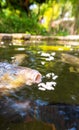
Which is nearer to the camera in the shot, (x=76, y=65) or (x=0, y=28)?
(x=76, y=65)

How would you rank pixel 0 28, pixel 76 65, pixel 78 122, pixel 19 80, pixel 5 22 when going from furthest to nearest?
pixel 5 22 < pixel 0 28 < pixel 76 65 < pixel 19 80 < pixel 78 122

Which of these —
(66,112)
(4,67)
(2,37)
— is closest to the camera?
(66,112)

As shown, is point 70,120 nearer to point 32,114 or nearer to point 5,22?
point 32,114

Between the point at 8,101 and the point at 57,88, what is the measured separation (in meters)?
0.99

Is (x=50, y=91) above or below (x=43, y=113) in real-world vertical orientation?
below

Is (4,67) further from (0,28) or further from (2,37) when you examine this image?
(0,28)

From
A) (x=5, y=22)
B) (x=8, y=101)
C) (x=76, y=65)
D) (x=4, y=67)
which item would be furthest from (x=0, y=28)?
(x=8, y=101)

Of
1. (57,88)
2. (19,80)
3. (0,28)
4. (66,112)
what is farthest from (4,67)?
(0,28)

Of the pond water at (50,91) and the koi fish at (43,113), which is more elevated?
the koi fish at (43,113)

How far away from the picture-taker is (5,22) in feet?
49.1

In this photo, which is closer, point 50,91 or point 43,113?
point 43,113

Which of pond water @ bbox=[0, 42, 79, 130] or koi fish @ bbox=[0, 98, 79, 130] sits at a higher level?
koi fish @ bbox=[0, 98, 79, 130]

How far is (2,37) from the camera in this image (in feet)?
39.4

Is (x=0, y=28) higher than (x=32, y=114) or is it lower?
lower
